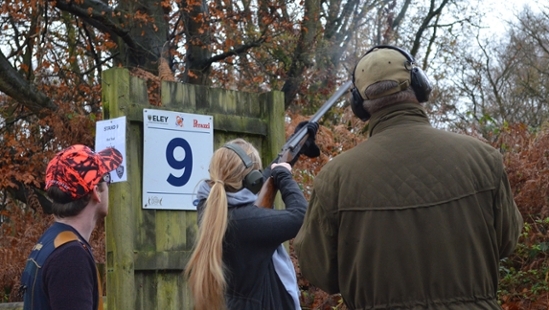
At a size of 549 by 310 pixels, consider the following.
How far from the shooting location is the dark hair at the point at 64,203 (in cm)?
331

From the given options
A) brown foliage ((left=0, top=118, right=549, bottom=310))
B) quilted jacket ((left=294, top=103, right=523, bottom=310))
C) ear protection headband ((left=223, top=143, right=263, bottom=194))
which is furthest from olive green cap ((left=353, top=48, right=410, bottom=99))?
brown foliage ((left=0, top=118, right=549, bottom=310))

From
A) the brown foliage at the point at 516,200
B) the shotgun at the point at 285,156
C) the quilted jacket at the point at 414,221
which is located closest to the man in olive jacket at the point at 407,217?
the quilted jacket at the point at 414,221

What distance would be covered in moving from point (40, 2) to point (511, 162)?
8.08 metres

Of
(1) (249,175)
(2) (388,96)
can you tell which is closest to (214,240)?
(1) (249,175)

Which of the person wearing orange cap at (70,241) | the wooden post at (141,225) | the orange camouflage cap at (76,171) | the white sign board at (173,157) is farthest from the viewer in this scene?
the white sign board at (173,157)

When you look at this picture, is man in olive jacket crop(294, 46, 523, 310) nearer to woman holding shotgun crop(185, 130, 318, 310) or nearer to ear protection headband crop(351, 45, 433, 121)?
ear protection headband crop(351, 45, 433, 121)

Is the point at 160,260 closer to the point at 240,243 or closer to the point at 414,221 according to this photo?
the point at 240,243

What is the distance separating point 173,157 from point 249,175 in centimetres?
158

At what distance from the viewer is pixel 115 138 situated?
17.3 feet

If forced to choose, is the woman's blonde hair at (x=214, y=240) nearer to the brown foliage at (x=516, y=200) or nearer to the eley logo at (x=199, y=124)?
the eley logo at (x=199, y=124)

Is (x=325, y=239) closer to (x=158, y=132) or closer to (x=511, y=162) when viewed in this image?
(x=158, y=132)

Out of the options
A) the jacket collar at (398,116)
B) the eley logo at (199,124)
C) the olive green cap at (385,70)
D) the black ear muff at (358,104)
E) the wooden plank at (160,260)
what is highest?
the eley logo at (199,124)

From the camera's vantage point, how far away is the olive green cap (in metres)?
3.09

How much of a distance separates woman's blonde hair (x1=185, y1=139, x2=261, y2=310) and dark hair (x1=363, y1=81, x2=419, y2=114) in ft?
3.71
